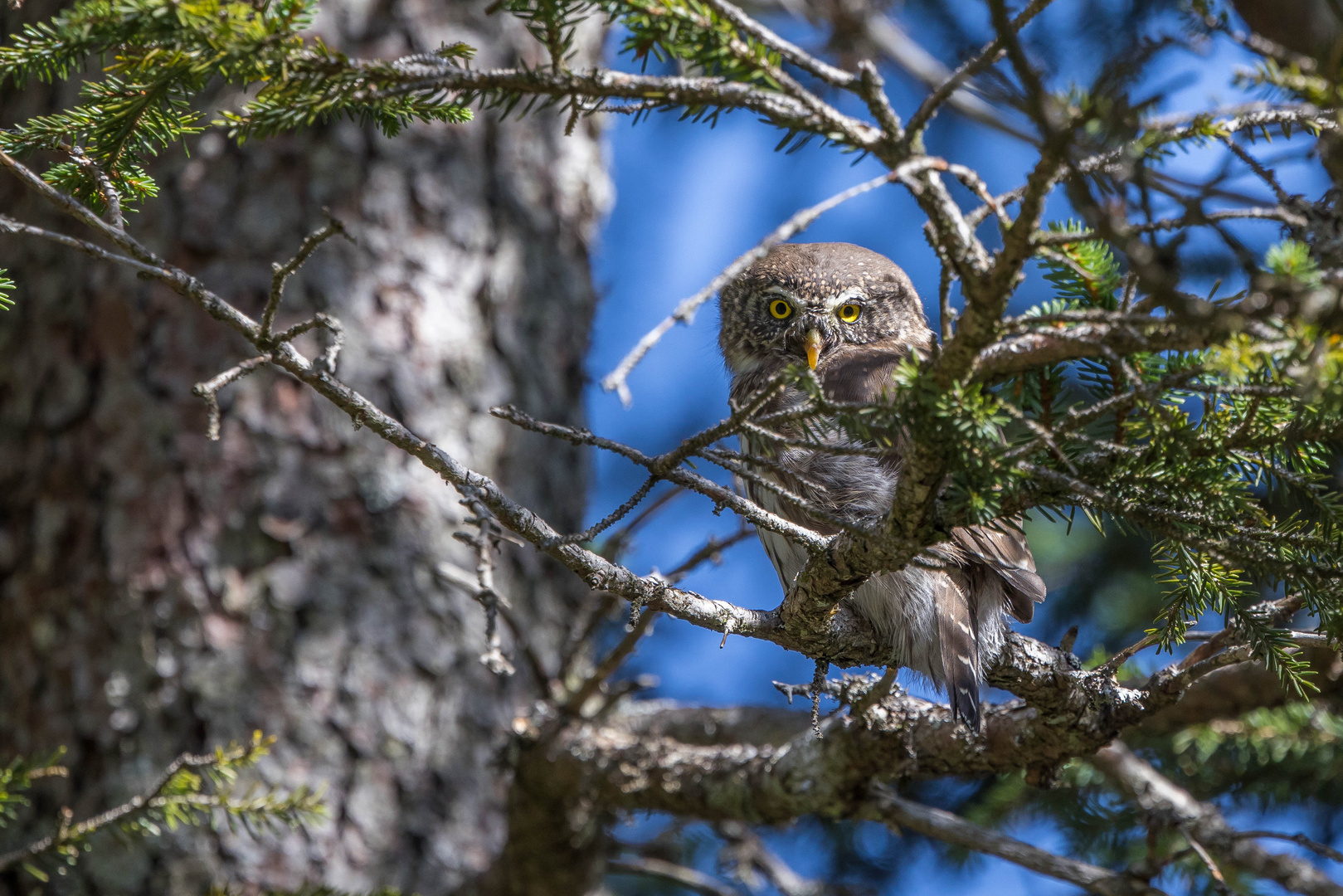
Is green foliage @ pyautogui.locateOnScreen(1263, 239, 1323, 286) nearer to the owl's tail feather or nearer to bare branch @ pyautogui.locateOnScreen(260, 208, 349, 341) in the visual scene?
bare branch @ pyautogui.locateOnScreen(260, 208, 349, 341)

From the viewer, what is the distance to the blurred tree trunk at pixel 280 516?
288cm

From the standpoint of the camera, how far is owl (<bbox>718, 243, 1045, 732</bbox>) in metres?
2.02

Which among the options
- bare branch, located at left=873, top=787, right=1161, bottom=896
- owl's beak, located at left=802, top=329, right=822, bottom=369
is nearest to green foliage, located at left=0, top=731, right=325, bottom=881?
bare branch, located at left=873, top=787, right=1161, bottom=896

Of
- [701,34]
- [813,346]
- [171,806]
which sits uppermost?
[813,346]

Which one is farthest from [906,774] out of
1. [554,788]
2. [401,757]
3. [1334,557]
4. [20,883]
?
[20,883]

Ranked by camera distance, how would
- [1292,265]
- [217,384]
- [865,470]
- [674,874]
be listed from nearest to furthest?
[1292,265] → [217,384] → [865,470] → [674,874]

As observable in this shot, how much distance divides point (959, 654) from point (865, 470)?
0.49m

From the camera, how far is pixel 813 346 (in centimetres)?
294

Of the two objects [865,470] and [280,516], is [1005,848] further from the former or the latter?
[280,516]

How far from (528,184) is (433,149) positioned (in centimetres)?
40

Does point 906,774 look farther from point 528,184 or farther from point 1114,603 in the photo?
point 528,184

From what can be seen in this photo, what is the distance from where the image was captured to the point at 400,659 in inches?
122

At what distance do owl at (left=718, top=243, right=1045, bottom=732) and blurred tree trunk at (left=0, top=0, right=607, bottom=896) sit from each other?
1007 millimetres

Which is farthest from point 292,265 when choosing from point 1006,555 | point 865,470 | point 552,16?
point 1006,555
